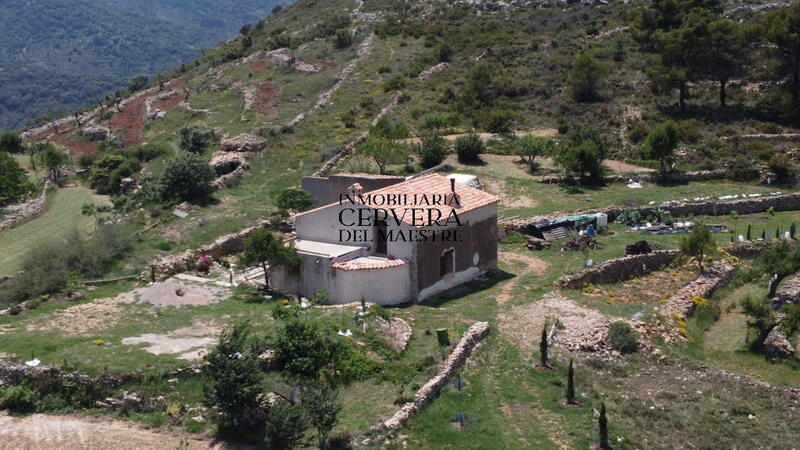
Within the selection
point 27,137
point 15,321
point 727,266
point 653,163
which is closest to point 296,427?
point 15,321

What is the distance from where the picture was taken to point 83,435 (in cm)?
1852

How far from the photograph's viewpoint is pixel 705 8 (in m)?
62.8

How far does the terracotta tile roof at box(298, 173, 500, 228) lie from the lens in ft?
96.1

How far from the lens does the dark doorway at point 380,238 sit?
28.7m

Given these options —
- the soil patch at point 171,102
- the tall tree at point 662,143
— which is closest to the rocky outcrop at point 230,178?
the tall tree at point 662,143

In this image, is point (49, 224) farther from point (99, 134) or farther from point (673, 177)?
point (673, 177)

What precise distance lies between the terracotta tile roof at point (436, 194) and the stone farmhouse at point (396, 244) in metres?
0.04

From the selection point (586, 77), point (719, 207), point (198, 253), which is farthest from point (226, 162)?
point (586, 77)

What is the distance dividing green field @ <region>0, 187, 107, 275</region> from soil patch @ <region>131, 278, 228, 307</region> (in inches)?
356

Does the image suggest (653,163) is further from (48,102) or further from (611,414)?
(48,102)

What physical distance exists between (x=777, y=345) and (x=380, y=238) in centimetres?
1353

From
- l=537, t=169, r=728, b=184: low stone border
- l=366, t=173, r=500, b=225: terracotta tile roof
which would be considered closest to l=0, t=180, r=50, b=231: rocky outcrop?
l=366, t=173, r=500, b=225: terracotta tile roof

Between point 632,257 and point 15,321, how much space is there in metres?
22.2

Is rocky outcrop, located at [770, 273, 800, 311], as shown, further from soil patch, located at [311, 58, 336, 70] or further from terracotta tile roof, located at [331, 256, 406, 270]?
soil patch, located at [311, 58, 336, 70]
